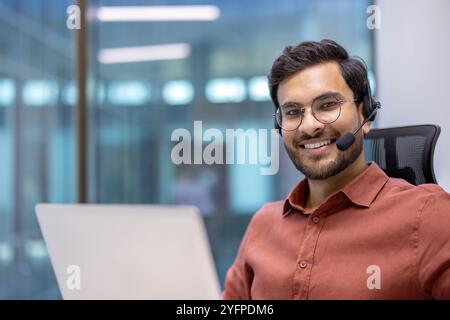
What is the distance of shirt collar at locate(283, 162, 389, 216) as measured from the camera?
3.14ft

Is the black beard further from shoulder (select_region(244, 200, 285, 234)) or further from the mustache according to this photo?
shoulder (select_region(244, 200, 285, 234))

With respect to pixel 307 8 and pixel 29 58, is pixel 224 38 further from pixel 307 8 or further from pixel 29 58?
pixel 29 58

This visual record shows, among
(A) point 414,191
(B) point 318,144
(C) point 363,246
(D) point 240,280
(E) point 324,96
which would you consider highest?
(E) point 324,96

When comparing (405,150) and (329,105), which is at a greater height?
(329,105)

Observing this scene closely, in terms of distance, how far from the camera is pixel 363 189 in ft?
3.17

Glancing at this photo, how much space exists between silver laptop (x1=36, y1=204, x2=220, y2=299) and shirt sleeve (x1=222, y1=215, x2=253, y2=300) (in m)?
0.49

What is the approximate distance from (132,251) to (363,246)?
0.52 metres

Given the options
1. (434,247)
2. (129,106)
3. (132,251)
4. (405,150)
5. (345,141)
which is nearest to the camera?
(132,251)

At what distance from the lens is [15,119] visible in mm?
2070

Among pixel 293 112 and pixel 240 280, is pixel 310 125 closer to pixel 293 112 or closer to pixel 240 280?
pixel 293 112

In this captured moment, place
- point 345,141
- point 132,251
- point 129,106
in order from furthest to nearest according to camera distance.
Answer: point 129,106 → point 345,141 → point 132,251

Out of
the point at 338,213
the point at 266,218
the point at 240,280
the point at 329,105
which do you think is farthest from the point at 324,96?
the point at 240,280

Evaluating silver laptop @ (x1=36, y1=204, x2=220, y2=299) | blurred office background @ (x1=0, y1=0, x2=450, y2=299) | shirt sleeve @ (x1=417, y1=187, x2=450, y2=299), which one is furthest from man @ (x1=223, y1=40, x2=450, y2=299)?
blurred office background @ (x1=0, y1=0, x2=450, y2=299)
